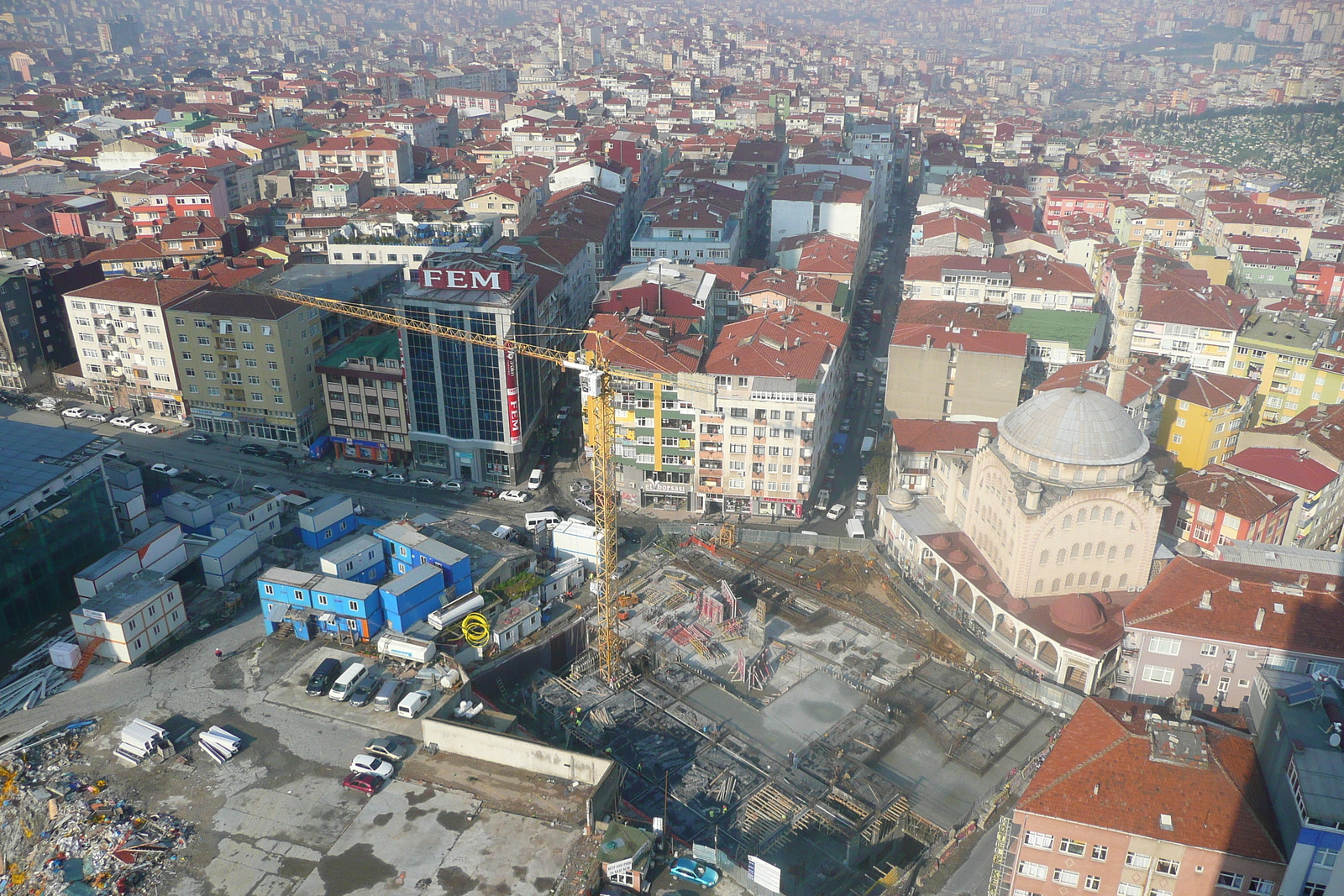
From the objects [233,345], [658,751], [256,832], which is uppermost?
[233,345]

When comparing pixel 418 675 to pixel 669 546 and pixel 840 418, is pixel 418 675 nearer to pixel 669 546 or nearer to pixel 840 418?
pixel 669 546

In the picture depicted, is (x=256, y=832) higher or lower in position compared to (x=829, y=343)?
lower

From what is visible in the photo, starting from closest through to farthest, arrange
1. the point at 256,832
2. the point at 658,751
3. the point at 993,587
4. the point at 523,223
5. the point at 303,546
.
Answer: the point at 256,832
the point at 658,751
the point at 993,587
the point at 303,546
the point at 523,223

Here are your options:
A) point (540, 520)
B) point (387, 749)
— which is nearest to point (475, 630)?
point (387, 749)

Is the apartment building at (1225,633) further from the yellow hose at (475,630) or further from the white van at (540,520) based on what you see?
the white van at (540,520)

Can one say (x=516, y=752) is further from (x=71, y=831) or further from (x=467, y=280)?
(x=467, y=280)

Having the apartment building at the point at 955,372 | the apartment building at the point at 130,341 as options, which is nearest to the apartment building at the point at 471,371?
the apartment building at the point at 130,341

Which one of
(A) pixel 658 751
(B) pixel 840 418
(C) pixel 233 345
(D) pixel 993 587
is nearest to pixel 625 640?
(A) pixel 658 751
